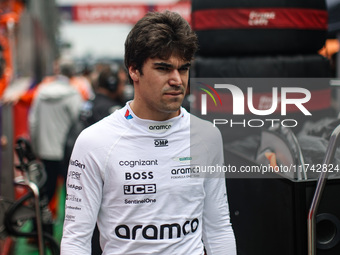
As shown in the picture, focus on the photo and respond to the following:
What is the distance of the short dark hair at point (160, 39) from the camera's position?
2047 mm

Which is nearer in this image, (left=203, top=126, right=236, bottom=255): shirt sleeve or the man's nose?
the man's nose

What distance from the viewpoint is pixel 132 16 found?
23938 mm

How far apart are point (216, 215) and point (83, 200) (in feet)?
2.09

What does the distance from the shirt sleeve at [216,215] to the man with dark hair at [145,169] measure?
97 mm

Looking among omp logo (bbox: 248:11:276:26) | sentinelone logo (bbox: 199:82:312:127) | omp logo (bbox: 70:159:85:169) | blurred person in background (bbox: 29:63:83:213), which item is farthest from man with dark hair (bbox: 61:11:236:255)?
blurred person in background (bbox: 29:63:83:213)

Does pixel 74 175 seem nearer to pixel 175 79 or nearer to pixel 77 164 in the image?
pixel 77 164

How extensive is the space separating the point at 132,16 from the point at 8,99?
18.9m

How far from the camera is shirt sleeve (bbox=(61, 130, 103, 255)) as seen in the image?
2064mm

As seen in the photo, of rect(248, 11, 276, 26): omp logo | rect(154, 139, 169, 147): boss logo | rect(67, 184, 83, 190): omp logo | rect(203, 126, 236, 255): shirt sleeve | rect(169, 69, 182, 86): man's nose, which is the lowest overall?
rect(203, 126, 236, 255): shirt sleeve

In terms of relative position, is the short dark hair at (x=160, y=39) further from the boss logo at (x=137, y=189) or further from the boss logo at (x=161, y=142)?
the boss logo at (x=137, y=189)

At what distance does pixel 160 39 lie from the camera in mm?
2039

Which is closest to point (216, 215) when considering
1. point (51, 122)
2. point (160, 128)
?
point (160, 128)

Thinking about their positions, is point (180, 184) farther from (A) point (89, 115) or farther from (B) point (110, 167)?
(A) point (89, 115)

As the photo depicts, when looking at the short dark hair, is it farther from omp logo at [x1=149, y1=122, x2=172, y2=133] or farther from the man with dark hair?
omp logo at [x1=149, y1=122, x2=172, y2=133]
